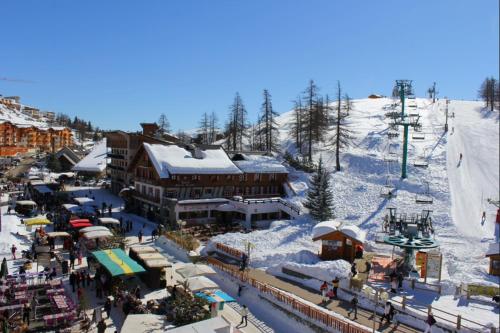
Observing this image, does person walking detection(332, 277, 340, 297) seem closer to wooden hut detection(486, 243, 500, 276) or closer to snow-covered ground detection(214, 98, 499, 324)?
snow-covered ground detection(214, 98, 499, 324)

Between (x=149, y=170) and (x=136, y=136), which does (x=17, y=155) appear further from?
(x=149, y=170)

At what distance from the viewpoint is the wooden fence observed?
1849cm

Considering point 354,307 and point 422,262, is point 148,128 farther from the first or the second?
point 354,307

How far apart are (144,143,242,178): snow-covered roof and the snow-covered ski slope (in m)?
9.62

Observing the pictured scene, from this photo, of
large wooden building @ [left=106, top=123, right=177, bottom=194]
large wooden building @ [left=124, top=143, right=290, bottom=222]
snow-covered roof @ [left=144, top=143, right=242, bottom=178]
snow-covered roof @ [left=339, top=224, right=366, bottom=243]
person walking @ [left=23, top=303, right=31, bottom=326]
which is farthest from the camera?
large wooden building @ [left=106, top=123, right=177, bottom=194]

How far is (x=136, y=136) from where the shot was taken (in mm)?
61312

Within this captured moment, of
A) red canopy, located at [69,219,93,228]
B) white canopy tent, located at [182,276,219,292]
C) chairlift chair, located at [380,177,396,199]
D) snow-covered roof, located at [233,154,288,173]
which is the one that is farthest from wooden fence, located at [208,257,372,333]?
chairlift chair, located at [380,177,396,199]

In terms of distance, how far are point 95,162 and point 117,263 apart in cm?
5305

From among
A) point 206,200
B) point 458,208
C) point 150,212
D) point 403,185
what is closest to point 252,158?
point 206,200

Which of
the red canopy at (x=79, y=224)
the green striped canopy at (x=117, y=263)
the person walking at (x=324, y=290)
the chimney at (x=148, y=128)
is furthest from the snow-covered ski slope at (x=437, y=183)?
the red canopy at (x=79, y=224)

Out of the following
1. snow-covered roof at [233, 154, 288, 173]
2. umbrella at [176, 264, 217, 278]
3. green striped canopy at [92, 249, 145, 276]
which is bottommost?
umbrella at [176, 264, 217, 278]

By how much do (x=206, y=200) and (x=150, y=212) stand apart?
632 cm

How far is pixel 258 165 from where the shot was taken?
52031 mm

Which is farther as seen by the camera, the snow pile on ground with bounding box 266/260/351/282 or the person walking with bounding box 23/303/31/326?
the snow pile on ground with bounding box 266/260/351/282
